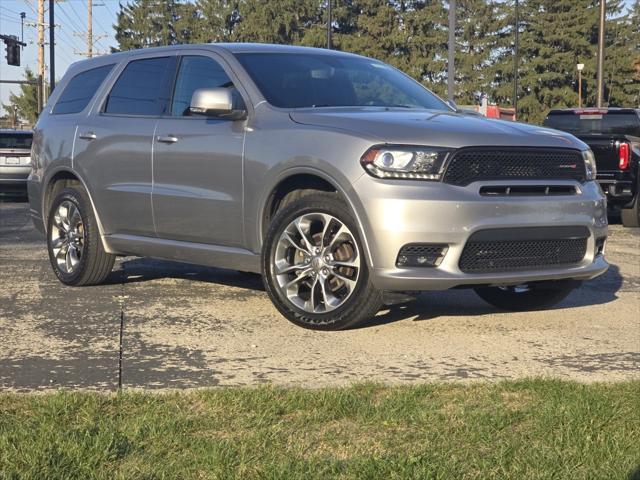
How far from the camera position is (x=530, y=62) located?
7656 centimetres

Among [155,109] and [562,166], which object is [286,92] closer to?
[155,109]

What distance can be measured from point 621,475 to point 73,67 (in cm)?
623

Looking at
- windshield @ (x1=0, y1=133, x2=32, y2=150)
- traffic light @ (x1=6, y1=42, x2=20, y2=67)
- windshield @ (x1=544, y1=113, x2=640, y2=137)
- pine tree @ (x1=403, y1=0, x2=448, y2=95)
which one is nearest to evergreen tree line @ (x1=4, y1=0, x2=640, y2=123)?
pine tree @ (x1=403, y1=0, x2=448, y2=95)

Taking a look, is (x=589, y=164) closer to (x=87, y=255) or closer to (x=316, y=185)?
(x=316, y=185)

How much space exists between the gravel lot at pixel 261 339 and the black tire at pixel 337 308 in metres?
0.09

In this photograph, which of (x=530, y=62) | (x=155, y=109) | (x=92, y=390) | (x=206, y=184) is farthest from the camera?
(x=530, y=62)

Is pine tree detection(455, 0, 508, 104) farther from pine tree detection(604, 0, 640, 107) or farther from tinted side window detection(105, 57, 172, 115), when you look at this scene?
tinted side window detection(105, 57, 172, 115)

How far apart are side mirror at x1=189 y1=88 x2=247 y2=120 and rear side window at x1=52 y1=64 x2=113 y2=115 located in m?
1.72

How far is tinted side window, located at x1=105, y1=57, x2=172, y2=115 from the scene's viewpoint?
6.98m

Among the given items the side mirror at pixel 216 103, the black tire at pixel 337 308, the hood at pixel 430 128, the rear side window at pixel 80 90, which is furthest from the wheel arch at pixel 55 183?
the hood at pixel 430 128

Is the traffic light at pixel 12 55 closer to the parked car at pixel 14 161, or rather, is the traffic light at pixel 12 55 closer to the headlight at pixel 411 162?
the parked car at pixel 14 161

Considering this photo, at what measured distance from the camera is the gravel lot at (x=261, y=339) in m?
4.69

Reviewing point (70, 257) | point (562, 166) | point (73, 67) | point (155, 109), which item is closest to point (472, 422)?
point (562, 166)

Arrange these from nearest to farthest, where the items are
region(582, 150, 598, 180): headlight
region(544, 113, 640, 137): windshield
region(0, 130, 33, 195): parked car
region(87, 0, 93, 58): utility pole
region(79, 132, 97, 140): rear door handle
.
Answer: region(582, 150, 598, 180): headlight
region(79, 132, 97, 140): rear door handle
region(544, 113, 640, 137): windshield
region(0, 130, 33, 195): parked car
region(87, 0, 93, 58): utility pole
